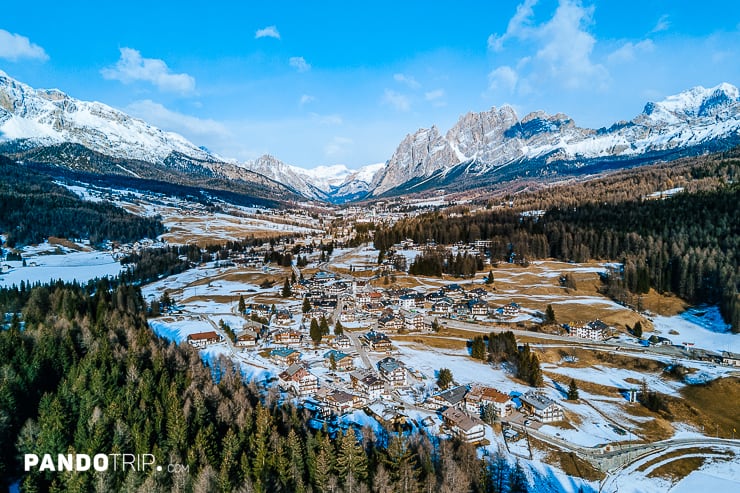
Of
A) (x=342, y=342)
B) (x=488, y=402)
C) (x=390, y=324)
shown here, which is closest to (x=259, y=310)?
(x=342, y=342)

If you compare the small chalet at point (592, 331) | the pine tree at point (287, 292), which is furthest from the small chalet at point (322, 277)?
the small chalet at point (592, 331)

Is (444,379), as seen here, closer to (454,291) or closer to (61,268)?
(454,291)

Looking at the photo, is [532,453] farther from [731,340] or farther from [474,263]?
[474,263]

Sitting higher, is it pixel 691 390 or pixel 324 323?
pixel 324 323

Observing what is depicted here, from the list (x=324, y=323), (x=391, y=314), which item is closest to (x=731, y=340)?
(x=391, y=314)

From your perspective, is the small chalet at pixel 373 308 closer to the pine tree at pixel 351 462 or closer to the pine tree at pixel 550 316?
the pine tree at pixel 550 316

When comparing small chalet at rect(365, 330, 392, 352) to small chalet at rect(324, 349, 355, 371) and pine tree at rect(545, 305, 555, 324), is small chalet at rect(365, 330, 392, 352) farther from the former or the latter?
pine tree at rect(545, 305, 555, 324)
